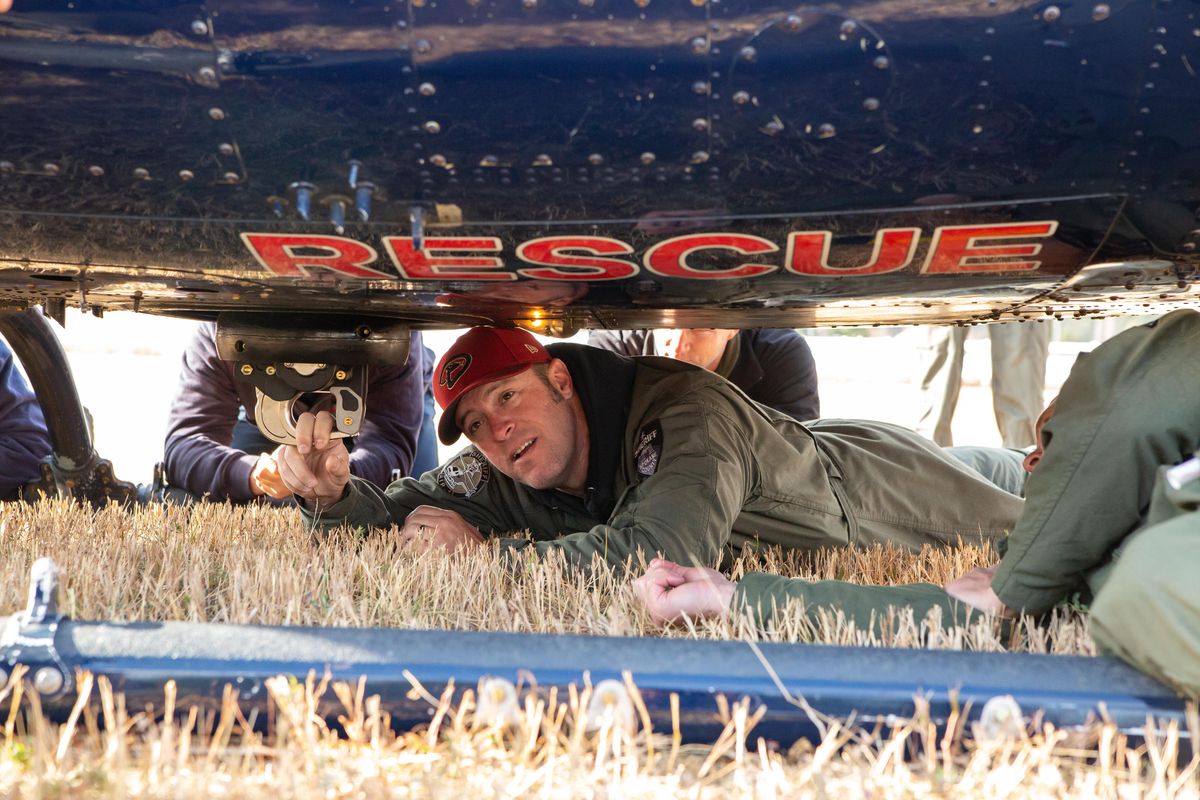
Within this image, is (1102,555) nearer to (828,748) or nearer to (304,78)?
(828,748)

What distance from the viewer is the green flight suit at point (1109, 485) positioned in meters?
1.53

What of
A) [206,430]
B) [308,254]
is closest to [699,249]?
[308,254]

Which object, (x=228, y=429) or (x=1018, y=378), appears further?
(x=1018, y=378)

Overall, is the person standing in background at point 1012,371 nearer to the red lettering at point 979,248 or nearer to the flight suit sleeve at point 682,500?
the flight suit sleeve at point 682,500

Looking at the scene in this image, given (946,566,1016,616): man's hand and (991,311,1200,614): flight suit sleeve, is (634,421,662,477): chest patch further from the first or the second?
(991,311,1200,614): flight suit sleeve

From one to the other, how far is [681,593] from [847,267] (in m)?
0.65

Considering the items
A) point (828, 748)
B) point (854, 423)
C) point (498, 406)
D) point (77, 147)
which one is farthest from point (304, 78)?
point (854, 423)

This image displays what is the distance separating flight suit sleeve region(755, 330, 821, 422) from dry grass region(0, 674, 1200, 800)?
9.97 ft

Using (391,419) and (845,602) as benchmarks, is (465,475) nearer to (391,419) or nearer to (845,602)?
(391,419)

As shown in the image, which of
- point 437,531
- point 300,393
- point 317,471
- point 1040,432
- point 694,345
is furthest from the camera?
point 694,345

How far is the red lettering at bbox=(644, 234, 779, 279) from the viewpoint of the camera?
170cm

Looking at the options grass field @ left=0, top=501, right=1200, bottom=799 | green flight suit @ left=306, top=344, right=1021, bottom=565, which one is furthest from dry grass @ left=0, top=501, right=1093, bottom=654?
green flight suit @ left=306, top=344, right=1021, bottom=565

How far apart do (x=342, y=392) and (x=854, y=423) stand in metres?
1.75

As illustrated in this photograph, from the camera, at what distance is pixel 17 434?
429cm
